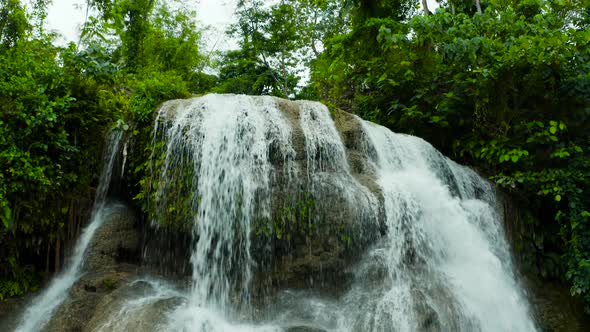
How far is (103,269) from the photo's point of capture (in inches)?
205

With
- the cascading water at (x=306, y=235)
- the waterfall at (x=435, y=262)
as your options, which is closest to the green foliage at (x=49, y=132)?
the cascading water at (x=306, y=235)

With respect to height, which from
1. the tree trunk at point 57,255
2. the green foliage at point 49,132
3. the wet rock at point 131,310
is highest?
the green foliage at point 49,132

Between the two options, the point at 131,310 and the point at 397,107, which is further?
the point at 397,107

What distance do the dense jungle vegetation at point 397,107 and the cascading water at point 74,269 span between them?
15 centimetres

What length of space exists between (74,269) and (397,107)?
22.4 feet

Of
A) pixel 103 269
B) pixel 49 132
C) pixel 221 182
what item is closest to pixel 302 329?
pixel 221 182

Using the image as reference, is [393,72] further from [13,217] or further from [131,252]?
[13,217]

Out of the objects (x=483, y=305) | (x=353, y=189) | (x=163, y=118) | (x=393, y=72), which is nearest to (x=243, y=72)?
(x=393, y=72)

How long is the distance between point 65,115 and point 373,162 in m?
4.68

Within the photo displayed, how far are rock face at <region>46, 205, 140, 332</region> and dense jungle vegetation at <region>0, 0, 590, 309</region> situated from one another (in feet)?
1.46

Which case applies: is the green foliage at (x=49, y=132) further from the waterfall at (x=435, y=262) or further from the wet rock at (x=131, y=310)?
the waterfall at (x=435, y=262)

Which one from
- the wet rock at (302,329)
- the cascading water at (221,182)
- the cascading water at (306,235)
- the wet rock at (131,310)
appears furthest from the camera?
the cascading water at (221,182)

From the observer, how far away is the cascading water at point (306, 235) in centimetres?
457

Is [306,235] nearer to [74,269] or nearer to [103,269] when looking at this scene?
[103,269]
